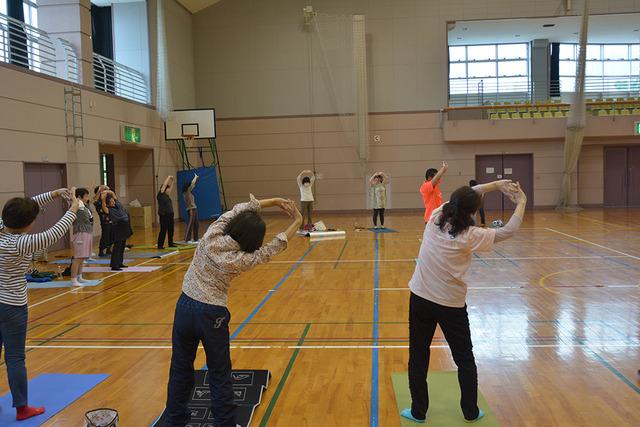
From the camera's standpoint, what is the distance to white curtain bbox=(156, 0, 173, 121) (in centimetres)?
1845

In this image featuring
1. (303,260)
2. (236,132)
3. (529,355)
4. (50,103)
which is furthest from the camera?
(236,132)

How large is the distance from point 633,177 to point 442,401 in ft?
75.5

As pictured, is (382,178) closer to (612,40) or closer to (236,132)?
(236,132)

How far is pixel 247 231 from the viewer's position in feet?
10.8

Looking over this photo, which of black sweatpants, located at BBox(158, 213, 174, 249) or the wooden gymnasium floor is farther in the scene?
black sweatpants, located at BBox(158, 213, 174, 249)

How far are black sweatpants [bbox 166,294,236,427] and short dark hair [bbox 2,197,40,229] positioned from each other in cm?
140

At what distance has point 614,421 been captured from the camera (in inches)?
146

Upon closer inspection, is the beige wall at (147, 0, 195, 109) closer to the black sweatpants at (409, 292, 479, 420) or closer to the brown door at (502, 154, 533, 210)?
the brown door at (502, 154, 533, 210)

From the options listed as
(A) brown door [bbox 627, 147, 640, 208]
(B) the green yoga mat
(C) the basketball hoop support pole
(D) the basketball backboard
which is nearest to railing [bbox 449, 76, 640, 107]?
(A) brown door [bbox 627, 147, 640, 208]

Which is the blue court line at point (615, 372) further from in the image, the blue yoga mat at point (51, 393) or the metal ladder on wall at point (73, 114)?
the metal ladder on wall at point (73, 114)

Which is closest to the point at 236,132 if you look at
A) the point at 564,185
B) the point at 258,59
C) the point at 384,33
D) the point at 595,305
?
the point at 258,59

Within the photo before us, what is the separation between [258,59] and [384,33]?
5148 mm

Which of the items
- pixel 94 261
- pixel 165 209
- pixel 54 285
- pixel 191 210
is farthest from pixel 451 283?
pixel 191 210

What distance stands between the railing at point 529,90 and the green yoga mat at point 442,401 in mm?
20569
